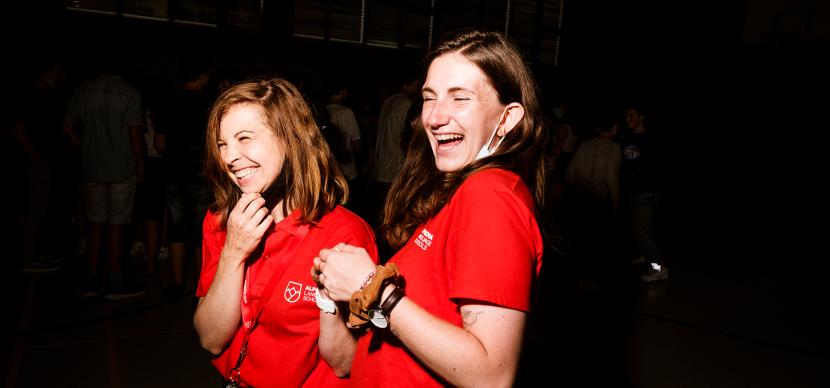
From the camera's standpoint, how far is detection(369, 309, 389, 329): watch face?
1040 mm

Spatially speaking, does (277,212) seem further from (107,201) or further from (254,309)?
(107,201)

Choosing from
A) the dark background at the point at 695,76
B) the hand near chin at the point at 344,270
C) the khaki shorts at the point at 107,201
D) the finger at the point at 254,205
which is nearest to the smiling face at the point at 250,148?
the finger at the point at 254,205

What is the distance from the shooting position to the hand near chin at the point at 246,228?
142cm

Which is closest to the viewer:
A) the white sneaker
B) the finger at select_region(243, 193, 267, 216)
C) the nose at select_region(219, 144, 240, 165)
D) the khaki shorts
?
Result: the finger at select_region(243, 193, 267, 216)

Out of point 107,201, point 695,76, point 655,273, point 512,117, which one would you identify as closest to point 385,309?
point 512,117

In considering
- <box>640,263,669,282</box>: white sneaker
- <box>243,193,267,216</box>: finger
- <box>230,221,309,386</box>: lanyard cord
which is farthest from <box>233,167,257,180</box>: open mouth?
<box>640,263,669,282</box>: white sneaker

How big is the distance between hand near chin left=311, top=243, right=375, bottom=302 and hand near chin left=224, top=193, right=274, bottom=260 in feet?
1.21

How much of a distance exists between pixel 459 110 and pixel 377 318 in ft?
1.46

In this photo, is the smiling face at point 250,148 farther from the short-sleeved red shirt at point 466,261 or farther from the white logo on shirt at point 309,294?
the short-sleeved red shirt at point 466,261

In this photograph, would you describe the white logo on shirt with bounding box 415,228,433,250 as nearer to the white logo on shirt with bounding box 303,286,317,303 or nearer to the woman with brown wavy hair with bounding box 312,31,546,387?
the woman with brown wavy hair with bounding box 312,31,546,387

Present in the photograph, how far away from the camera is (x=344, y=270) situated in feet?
3.56

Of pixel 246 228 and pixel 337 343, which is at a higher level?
pixel 246 228

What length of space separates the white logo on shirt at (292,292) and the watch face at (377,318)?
0.45 meters

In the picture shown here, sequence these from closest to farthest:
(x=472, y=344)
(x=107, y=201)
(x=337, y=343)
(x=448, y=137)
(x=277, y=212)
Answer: (x=472, y=344) → (x=448, y=137) → (x=337, y=343) → (x=277, y=212) → (x=107, y=201)
